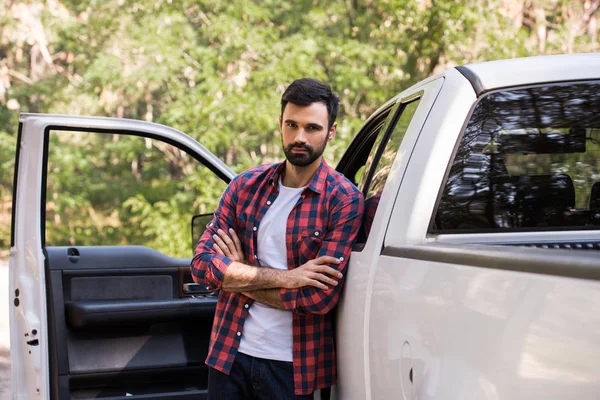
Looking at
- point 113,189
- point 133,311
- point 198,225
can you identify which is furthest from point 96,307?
point 113,189

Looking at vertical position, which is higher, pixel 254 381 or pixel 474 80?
pixel 474 80

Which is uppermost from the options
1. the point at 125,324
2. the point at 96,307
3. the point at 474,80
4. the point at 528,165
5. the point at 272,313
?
the point at 474,80

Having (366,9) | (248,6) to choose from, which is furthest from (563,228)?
(366,9)

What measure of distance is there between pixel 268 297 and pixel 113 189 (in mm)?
15911

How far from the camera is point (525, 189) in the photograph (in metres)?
2.84

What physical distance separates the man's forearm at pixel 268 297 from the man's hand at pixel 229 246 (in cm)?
17

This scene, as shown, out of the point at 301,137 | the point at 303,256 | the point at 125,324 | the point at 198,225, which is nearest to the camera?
the point at 303,256

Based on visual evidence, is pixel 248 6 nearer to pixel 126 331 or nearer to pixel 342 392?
pixel 126 331

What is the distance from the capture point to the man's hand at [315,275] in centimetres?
300

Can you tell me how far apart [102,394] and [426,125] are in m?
2.39

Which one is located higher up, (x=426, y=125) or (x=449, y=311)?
(x=426, y=125)

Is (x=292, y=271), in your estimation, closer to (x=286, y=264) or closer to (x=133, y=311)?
(x=286, y=264)

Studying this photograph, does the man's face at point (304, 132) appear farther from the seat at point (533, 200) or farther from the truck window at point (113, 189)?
the truck window at point (113, 189)

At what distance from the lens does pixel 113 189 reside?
18.6 meters
